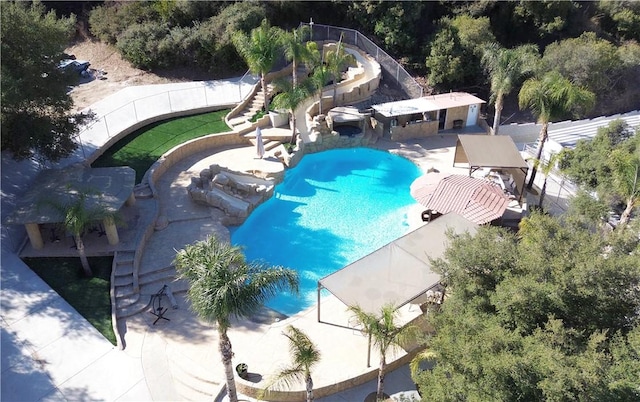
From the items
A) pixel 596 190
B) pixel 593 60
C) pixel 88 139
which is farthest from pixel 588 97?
pixel 88 139

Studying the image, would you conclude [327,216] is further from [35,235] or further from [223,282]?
[223,282]

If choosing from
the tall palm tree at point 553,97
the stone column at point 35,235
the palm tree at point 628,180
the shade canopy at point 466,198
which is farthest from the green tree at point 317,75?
the stone column at point 35,235

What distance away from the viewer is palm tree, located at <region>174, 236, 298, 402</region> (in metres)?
11.8

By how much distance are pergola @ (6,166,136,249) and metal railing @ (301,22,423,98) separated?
64.3 ft

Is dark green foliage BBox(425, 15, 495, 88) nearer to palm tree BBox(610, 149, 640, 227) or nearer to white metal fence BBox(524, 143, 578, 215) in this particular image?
white metal fence BBox(524, 143, 578, 215)

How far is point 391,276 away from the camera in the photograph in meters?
17.1

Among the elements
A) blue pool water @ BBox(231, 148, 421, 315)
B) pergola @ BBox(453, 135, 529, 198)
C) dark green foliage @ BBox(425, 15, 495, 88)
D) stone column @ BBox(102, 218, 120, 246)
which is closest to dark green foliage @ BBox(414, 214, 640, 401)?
blue pool water @ BBox(231, 148, 421, 315)

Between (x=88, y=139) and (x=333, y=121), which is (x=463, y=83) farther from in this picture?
(x=88, y=139)

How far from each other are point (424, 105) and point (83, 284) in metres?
21.4

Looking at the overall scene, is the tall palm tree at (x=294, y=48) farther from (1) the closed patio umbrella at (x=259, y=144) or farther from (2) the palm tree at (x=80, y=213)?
(2) the palm tree at (x=80, y=213)

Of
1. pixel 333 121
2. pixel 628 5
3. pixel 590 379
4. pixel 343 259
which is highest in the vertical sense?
pixel 628 5

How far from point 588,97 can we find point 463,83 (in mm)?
13754

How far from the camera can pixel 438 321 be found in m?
13.5

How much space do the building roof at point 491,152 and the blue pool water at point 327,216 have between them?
12.3 ft
